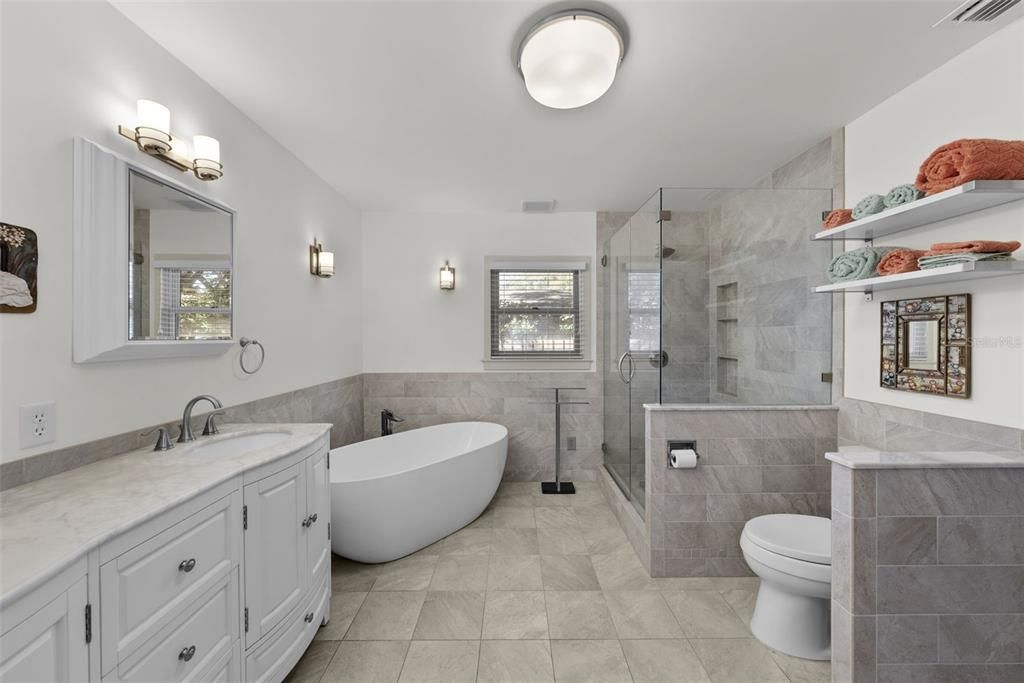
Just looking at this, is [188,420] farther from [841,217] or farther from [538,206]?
[841,217]

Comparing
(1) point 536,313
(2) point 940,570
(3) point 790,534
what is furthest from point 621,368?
(2) point 940,570

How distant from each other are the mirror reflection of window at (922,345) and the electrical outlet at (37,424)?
3.29 meters

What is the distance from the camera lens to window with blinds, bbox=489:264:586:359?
12.8 feet

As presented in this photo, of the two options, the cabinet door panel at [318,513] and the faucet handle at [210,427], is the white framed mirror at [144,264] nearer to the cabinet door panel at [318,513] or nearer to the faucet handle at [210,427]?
the faucet handle at [210,427]

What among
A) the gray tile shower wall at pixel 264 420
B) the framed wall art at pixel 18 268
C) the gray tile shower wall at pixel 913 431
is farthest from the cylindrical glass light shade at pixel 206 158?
the gray tile shower wall at pixel 913 431

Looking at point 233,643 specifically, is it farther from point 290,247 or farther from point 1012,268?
point 1012,268

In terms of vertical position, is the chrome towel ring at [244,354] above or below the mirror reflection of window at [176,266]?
below

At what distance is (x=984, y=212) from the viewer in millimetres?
1639

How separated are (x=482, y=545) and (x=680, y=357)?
1.76 meters

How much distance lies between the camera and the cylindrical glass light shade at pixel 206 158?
178cm

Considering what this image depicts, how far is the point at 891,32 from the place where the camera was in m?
1.60

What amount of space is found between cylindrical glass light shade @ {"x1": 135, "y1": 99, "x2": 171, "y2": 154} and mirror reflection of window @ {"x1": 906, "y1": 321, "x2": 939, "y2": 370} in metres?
3.22

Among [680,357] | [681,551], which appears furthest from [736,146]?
[681,551]

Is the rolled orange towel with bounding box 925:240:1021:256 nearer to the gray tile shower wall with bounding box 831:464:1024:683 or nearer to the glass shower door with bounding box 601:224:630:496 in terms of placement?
the gray tile shower wall with bounding box 831:464:1024:683
